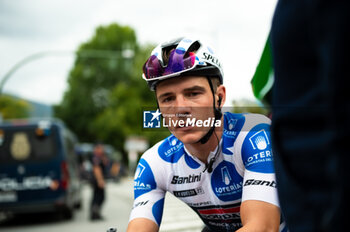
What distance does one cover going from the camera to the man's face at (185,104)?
232cm

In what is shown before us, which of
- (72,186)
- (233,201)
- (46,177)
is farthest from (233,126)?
(72,186)

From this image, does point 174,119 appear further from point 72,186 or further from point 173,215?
point 72,186

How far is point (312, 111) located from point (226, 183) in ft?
5.81

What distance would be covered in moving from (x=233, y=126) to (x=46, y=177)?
30.9 feet

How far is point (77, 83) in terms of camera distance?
5653 centimetres

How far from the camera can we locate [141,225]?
248 cm

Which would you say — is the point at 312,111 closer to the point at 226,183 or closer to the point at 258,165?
the point at 258,165

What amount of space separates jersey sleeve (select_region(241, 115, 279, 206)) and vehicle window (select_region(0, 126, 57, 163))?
971 centimetres

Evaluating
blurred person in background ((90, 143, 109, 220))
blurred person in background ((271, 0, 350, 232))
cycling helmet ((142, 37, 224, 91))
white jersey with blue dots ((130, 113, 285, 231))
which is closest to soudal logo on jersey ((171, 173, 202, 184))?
white jersey with blue dots ((130, 113, 285, 231))

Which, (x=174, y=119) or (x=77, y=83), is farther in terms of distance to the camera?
(x=77, y=83)

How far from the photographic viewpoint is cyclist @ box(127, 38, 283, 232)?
7.61 feet

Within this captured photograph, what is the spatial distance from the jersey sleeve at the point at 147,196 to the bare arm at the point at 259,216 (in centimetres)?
58

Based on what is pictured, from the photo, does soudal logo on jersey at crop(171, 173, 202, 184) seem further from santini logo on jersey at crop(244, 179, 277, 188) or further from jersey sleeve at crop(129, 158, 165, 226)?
santini logo on jersey at crop(244, 179, 277, 188)

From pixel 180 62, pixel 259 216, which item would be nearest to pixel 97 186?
pixel 180 62
